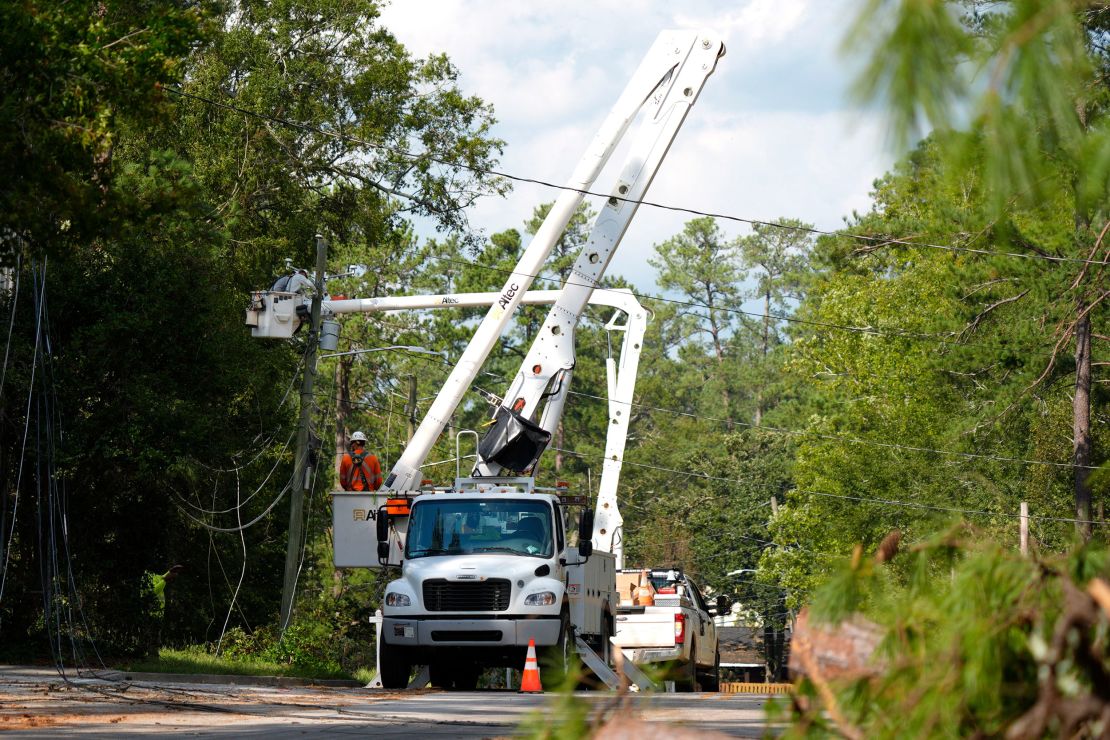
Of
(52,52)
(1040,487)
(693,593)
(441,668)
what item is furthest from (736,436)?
(52,52)

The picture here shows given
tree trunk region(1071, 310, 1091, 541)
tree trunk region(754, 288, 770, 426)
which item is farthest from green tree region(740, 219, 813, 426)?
tree trunk region(1071, 310, 1091, 541)

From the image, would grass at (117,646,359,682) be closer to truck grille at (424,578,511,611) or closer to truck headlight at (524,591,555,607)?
truck grille at (424,578,511,611)

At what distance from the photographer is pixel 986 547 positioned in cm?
429

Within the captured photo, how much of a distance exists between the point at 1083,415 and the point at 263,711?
2913cm

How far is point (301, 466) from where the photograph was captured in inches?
1048

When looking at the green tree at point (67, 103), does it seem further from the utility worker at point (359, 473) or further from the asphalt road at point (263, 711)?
the utility worker at point (359, 473)

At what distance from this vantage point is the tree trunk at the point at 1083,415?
36.5 meters

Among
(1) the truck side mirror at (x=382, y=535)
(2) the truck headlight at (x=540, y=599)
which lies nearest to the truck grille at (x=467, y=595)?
(2) the truck headlight at (x=540, y=599)

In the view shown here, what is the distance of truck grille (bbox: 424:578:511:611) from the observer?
19.1 m

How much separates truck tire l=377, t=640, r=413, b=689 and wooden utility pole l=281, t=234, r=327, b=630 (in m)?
6.42

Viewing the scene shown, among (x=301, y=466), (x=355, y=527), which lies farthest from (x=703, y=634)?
(x=355, y=527)

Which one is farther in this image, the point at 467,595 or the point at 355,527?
the point at 355,527

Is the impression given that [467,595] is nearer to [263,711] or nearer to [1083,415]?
[263,711]

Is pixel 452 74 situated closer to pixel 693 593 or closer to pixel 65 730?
pixel 693 593
